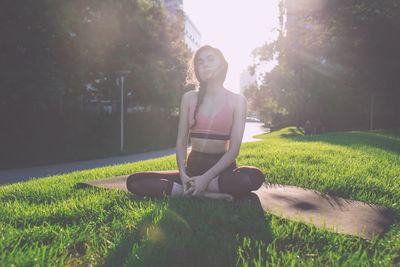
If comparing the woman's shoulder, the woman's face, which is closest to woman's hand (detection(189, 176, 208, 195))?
the woman's shoulder

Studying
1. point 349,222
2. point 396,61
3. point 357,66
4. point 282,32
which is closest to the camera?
point 349,222

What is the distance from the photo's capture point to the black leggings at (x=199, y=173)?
Result: 2.82 meters

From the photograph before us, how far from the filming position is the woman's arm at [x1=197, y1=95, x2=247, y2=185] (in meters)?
2.79

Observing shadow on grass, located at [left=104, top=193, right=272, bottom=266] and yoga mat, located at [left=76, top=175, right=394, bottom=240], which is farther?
yoga mat, located at [left=76, top=175, right=394, bottom=240]

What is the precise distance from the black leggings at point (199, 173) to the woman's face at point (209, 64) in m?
0.95

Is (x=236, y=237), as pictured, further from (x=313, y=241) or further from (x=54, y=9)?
(x=54, y=9)

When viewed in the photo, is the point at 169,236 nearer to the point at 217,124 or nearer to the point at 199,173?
the point at 199,173

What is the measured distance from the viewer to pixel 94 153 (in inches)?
530

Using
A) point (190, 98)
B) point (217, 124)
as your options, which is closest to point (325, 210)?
point (217, 124)

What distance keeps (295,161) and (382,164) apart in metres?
1.56

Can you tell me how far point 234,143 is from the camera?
2.94 metres

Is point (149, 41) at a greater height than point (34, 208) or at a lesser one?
greater

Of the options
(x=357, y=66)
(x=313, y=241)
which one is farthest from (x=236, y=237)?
(x=357, y=66)

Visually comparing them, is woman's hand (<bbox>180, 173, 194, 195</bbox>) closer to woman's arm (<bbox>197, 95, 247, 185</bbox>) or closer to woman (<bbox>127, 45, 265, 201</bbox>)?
woman (<bbox>127, 45, 265, 201</bbox>)
